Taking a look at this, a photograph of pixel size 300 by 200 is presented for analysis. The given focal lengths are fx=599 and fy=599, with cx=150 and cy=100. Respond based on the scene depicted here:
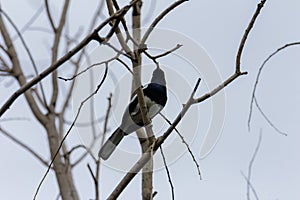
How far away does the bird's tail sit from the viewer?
201cm

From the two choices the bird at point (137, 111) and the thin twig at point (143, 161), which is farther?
the bird at point (137, 111)

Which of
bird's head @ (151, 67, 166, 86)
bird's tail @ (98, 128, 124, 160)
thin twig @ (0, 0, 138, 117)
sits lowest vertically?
thin twig @ (0, 0, 138, 117)

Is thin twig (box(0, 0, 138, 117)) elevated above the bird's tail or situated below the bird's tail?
below

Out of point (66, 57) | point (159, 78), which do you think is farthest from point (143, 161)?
point (159, 78)

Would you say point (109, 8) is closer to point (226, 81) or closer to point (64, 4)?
point (226, 81)

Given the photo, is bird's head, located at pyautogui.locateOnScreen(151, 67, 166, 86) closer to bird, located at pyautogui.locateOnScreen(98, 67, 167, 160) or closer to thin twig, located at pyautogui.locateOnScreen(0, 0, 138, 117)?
bird, located at pyautogui.locateOnScreen(98, 67, 167, 160)

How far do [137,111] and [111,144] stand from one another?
16 centimetres

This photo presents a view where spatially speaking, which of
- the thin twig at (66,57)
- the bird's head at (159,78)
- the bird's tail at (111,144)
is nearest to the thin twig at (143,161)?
the thin twig at (66,57)

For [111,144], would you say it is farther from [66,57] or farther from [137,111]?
[66,57]

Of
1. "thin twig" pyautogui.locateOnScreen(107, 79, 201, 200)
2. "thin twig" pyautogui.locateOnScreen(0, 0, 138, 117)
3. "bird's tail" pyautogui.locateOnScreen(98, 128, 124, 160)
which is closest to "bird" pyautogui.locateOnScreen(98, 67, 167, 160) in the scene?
"bird's tail" pyautogui.locateOnScreen(98, 128, 124, 160)

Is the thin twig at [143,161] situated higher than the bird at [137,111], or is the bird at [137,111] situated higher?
the bird at [137,111]

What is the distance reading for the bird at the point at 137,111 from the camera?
1.98 metres

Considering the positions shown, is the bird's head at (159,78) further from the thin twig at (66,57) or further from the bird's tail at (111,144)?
the thin twig at (66,57)

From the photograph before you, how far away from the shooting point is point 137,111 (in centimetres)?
200
